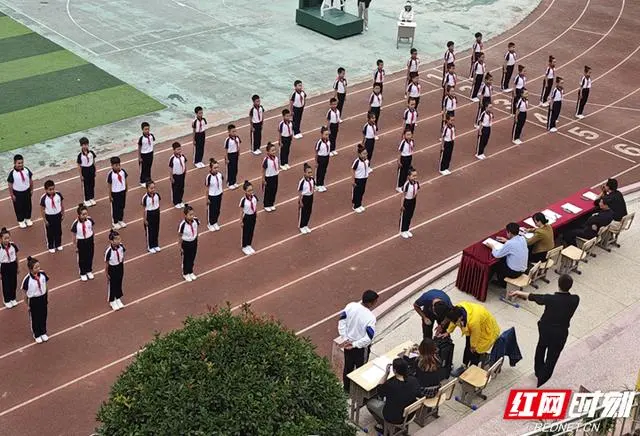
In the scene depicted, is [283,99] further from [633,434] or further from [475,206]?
[633,434]

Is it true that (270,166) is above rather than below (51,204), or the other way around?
above

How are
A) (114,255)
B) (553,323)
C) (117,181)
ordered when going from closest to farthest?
(553,323)
(114,255)
(117,181)

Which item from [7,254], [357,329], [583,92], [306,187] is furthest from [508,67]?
[7,254]

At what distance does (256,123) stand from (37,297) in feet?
22.7

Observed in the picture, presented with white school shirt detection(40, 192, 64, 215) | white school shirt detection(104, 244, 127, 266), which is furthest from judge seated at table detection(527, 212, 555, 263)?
white school shirt detection(40, 192, 64, 215)

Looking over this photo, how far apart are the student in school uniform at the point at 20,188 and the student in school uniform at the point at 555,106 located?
11008mm

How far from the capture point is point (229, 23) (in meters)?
25.4

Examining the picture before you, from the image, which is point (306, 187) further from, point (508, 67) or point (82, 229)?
point (508, 67)

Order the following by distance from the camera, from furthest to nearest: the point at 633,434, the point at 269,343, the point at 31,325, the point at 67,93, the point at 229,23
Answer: the point at 229,23 → the point at 67,93 → the point at 31,325 → the point at 633,434 → the point at 269,343

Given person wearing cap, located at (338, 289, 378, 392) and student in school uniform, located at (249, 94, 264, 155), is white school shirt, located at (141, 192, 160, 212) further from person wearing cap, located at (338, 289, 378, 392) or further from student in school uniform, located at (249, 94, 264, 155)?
person wearing cap, located at (338, 289, 378, 392)

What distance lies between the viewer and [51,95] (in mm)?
20172

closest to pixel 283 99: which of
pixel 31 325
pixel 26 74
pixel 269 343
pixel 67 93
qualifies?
pixel 67 93

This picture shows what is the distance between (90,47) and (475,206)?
12.0m

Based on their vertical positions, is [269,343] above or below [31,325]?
above
